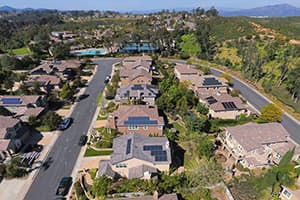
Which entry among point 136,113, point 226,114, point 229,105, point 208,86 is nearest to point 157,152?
point 136,113

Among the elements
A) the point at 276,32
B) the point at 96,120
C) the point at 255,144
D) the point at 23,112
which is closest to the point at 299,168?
the point at 255,144

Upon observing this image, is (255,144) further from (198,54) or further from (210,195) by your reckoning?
(198,54)

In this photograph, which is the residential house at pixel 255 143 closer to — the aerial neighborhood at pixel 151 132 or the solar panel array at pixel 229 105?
the aerial neighborhood at pixel 151 132

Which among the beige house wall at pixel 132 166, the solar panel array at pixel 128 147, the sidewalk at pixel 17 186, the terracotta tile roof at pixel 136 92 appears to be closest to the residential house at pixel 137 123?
the solar panel array at pixel 128 147

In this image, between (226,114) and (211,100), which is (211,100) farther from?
(226,114)

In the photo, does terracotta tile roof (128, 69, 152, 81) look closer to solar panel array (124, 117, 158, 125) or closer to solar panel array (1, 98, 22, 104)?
solar panel array (124, 117, 158, 125)

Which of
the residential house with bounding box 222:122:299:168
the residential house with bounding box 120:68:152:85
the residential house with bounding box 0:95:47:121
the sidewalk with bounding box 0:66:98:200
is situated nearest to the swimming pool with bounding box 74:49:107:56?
the residential house with bounding box 120:68:152:85

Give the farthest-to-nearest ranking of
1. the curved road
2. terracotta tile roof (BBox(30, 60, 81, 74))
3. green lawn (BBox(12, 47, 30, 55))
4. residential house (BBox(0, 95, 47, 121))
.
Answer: green lawn (BBox(12, 47, 30, 55)) < terracotta tile roof (BBox(30, 60, 81, 74)) < residential house (BBox(0, 95, 47, 121)) < the curved road

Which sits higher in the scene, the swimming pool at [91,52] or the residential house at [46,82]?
the swimming pool at [91,52]
